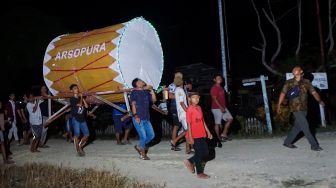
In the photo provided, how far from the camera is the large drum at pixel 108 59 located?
11.3 metres

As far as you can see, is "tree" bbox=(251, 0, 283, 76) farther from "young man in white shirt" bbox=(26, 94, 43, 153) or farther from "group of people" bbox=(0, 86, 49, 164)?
"young man in white shirt" bbox=(26, 94, 43, 153)

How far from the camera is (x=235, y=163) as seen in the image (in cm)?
836

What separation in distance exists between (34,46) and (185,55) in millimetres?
8452

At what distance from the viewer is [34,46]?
974 inches

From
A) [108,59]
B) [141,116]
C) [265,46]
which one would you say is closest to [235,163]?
[141,116]

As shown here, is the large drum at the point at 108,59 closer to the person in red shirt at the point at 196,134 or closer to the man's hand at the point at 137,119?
the man's hand at the point at 137,119

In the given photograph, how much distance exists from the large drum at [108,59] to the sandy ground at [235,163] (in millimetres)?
1824

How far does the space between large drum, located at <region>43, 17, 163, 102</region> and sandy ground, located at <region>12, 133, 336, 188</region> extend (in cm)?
182

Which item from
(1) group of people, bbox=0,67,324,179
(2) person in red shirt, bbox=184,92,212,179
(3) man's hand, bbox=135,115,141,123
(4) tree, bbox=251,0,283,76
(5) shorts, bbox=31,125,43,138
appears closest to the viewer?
(2) person in red shirt, bbox=184,92,212,179

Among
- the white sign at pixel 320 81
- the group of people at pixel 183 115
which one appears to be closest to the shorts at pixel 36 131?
the group of people at pixel 183 115

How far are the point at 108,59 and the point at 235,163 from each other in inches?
180

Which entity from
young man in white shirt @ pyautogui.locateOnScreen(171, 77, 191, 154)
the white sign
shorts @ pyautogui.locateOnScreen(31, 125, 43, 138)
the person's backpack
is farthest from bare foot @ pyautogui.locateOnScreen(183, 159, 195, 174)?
the white sign

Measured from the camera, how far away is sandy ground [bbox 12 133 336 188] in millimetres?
7176

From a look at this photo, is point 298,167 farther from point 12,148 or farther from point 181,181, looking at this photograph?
point 12,148
